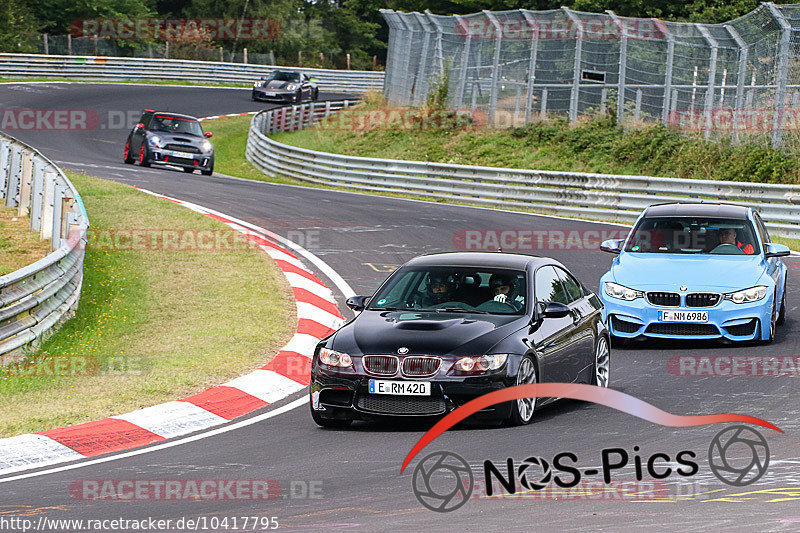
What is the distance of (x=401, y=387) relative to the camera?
877 centimetres

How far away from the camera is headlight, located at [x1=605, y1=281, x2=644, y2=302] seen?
12.9 m

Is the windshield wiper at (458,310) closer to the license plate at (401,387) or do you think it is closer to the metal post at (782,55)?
the license plate at (401,387)

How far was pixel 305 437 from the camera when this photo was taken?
8.89 meters

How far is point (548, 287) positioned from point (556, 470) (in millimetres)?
3123

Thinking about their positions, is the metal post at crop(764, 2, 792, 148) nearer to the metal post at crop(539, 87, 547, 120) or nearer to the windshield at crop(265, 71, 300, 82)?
the metal post at crop(539, 87, 547, 120)

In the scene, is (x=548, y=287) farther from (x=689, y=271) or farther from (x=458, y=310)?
(x=689, y=271)

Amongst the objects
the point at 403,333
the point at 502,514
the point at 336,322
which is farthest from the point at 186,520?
the point at 336,322

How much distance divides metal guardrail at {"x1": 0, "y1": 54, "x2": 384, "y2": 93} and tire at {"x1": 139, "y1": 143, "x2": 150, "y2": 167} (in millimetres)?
25069

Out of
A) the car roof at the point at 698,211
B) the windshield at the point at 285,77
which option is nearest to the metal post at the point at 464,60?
the car roof at the point at 698,211

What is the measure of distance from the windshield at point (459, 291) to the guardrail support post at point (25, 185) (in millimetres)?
10747

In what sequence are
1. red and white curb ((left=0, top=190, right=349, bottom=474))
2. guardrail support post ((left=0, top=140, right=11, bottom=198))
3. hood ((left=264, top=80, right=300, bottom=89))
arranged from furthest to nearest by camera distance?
hood ((left=264, top=80, right=300, bottom=89)), guardrail support post ((left=0, top=140, right=11, bottom=198)), red and white curb ((left=0, top=190, right=349, bottom=474))

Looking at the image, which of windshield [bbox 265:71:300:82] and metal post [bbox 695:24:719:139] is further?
windshield [bbox 265:71:300:82]

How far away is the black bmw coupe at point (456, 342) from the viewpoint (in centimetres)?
877

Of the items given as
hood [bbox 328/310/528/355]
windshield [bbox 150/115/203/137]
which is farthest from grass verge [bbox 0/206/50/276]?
windshield [bbox 150/115/203/137]
